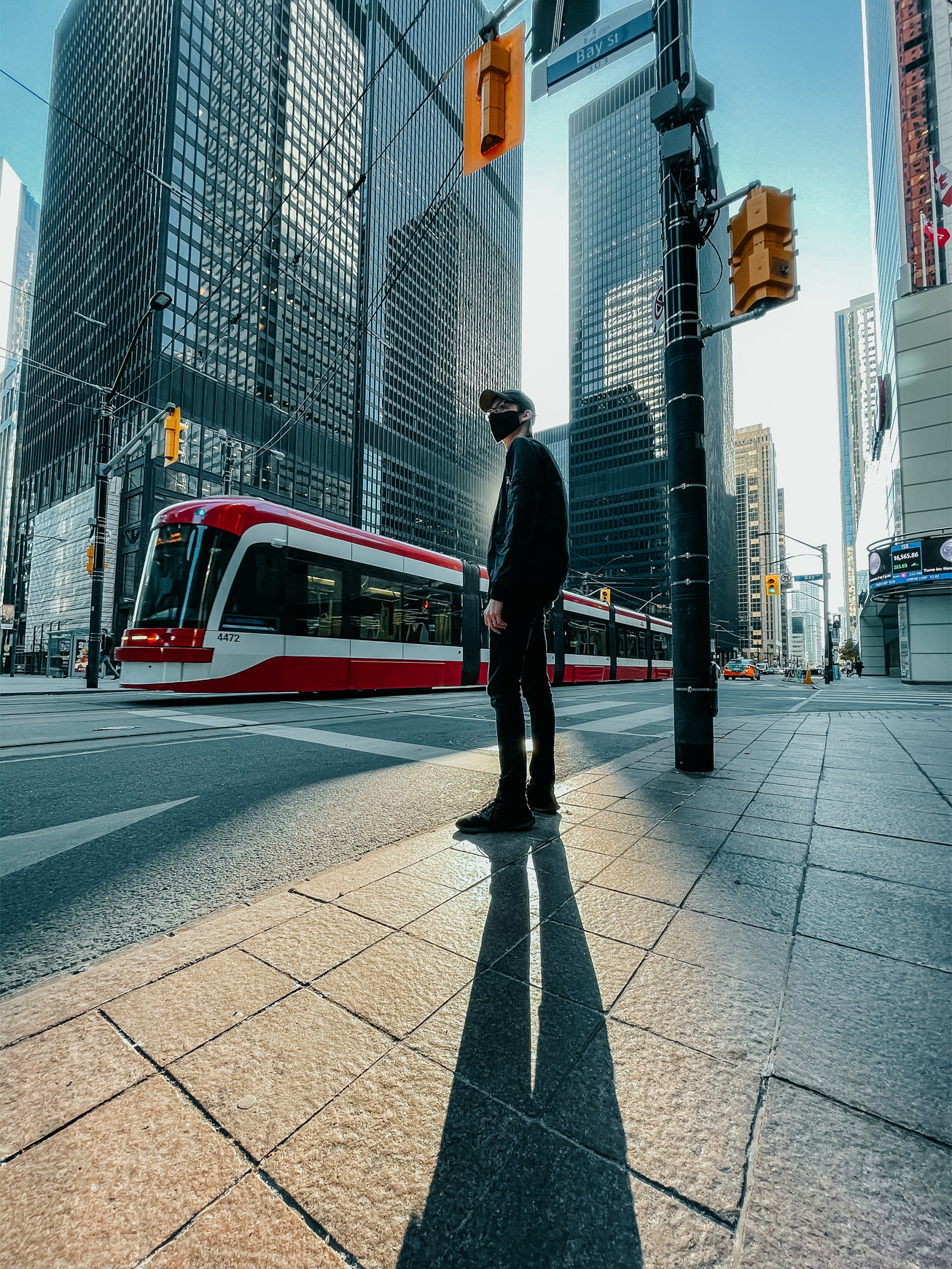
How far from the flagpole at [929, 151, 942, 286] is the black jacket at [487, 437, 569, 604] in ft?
111

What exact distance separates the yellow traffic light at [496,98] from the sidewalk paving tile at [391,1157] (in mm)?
6248

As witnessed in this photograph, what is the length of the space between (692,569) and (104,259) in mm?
62303

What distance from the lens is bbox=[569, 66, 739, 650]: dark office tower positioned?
104 metres

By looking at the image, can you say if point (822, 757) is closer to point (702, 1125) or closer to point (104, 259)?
point (702, 1125)

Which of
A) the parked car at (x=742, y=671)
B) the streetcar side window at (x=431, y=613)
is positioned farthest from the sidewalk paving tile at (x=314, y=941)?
the parked car at (x=742, y=671)

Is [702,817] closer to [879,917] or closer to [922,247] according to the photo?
[879,917]

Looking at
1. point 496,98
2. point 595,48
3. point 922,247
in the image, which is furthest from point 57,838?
point 922,247

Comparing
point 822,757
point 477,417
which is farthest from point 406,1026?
point 477,417

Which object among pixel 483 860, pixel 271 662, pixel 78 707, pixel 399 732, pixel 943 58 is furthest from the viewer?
pixel 943 58

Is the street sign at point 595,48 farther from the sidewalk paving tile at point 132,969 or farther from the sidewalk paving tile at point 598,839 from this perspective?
the sidewalk paving tile at point 132,969

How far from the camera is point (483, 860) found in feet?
7.58

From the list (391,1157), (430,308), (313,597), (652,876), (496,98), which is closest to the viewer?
(391,1157)

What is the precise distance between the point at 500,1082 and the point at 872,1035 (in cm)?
81

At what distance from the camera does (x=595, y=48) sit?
538 centimetres
